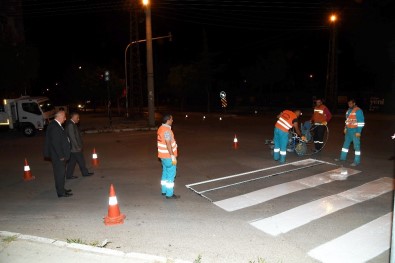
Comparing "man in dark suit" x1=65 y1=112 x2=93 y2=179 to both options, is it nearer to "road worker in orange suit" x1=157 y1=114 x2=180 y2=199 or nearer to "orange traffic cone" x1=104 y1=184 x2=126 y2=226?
"road worker in orange suit" x1=157 y1=114 x2=180 y2=199

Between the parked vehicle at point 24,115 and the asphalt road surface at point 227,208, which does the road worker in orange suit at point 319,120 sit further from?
the parked vehicle at point 24,115

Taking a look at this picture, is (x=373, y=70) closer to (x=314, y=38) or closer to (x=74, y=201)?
(x=314, y=38)

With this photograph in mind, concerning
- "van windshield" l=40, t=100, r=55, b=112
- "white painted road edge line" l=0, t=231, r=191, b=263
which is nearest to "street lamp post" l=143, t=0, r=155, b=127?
"van windshield" l=40, t=100, r=55, b=112

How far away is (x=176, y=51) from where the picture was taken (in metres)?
70.2

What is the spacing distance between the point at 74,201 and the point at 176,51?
6497 centimetres


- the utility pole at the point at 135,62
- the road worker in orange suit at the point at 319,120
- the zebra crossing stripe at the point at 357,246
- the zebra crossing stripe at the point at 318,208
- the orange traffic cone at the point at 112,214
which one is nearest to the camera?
the zebra crossing stripe at the point at 357,246

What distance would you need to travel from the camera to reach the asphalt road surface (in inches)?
207

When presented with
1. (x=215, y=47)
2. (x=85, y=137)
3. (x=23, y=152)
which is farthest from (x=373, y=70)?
(x=23, y=152)

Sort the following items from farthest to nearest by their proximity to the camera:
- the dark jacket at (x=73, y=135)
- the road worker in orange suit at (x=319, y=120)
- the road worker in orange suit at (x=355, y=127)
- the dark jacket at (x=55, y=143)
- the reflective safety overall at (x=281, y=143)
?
the road worker in orange suit at (x=319, y=120) < the reflective safety overall at (x=281, y=143) < the road worker in orange suit at (x=355, y=127) < the dark jacket at (x=73, y=135) < the dark jacket at (x=55, y=143)

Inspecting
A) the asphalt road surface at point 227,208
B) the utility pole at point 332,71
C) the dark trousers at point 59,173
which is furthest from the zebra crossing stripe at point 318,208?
the utility pole at point 332,71

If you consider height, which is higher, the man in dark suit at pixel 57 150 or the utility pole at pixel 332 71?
the utility pole at pixel 332 71

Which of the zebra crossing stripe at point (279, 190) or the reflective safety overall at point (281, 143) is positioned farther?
the reflective safety overall at point (281, 143)

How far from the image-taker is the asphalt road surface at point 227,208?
5258 mm

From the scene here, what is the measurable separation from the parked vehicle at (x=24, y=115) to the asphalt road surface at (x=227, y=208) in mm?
8522
